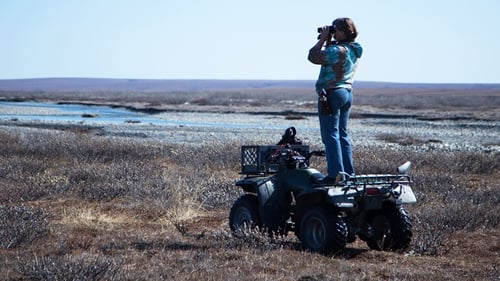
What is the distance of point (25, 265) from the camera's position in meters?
7.02

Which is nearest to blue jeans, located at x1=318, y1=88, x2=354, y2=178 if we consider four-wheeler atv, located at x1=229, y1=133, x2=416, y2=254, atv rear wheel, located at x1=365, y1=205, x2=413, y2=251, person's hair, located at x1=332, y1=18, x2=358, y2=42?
four-wheeler atv, located at x1=229, y1=133, x2=416, y2=254

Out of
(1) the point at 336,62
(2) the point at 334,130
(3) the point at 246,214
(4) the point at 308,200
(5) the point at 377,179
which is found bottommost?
(3) the point at 246,214

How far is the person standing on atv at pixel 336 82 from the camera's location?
823 cm

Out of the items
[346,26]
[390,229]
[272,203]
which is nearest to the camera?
[346,26]

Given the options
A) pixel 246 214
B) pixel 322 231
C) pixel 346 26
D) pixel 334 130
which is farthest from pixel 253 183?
pixel 346 26

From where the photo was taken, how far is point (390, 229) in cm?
870

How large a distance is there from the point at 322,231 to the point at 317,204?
0.29 metres

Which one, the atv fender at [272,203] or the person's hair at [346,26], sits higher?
the person's hair at [346,26]

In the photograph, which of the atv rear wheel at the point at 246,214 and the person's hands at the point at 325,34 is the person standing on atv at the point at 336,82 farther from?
the atv rear wheel at the point at 246,214

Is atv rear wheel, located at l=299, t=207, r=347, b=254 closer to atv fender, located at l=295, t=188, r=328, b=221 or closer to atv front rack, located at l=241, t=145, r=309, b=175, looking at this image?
atv fender, located at l=295, t=188, r=328, b=221

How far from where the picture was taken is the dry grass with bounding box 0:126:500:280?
7227 mm

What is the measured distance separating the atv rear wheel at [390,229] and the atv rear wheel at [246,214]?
1.25m

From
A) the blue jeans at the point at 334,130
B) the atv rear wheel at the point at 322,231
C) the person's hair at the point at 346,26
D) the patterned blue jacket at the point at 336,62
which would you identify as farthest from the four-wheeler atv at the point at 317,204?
the person's hair at the point at 346,26

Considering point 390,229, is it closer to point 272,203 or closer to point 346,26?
point 272,203
